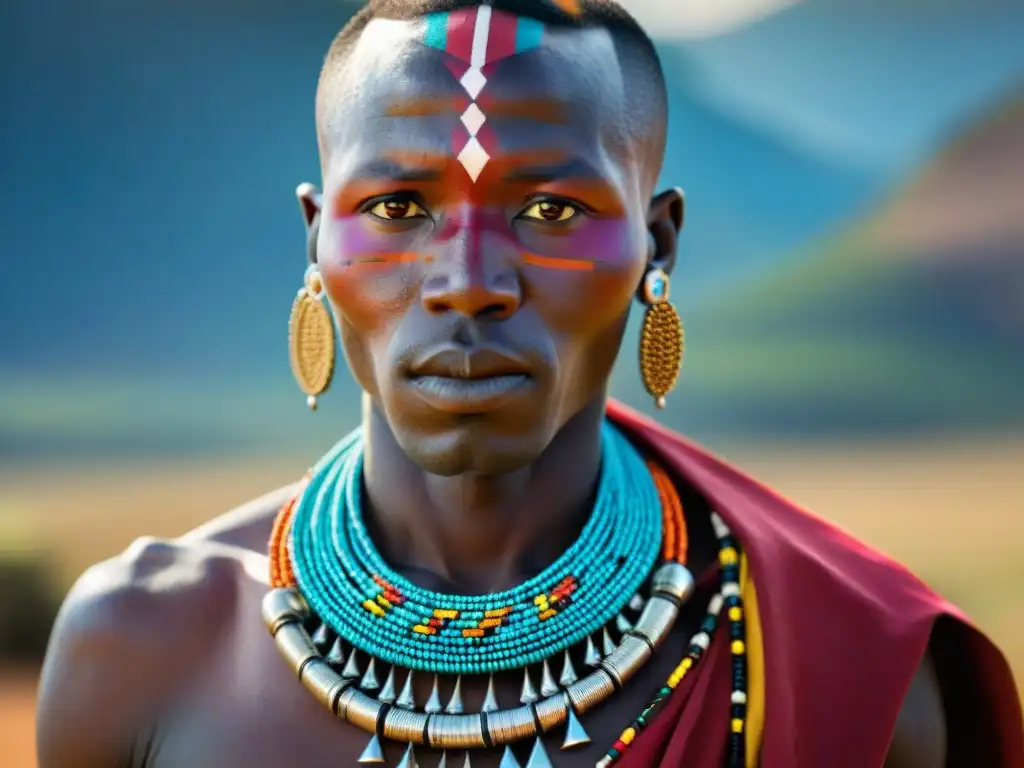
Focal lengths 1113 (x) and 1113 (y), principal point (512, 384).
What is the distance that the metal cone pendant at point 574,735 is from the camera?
1.98 m

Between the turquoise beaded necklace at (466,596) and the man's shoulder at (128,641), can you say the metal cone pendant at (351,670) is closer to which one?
the turquoise beaded necklace at (466,596)

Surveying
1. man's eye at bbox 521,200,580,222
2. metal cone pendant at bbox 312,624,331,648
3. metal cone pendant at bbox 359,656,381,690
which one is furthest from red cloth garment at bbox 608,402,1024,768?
man's eye at bbox 521,200,580,222

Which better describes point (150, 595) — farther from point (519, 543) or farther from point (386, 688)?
point (519, 543)

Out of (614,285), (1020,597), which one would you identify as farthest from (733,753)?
(1020,597)

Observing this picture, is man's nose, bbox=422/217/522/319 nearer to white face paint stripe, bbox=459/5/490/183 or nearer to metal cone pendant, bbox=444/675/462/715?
white face paint stripe, bbox=459/5/490/183

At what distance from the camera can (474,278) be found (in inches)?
73.1

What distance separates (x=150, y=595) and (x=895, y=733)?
1.46 m

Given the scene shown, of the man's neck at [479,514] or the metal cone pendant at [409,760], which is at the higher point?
the man's neck at [479,514]

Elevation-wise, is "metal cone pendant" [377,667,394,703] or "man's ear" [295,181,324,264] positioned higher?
"man's ear" [295,181,324,264]

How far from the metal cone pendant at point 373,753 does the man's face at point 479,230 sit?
502 mm

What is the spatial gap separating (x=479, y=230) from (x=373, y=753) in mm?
944

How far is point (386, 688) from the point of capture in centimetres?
204

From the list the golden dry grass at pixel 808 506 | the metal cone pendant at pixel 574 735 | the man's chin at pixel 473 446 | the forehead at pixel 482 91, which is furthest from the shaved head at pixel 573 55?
the golden dry grass at pixel 808 506

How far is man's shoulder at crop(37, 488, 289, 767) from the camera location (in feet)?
6.88
